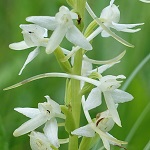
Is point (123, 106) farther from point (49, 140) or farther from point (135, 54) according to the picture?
point (49, 140)

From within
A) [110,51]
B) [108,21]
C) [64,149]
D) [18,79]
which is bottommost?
[64,149]

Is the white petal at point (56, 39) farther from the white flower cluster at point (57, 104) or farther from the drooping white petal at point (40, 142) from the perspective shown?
the drooping white petal at point (40, 142)

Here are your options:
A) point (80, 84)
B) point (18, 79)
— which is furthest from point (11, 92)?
point (80, 84)

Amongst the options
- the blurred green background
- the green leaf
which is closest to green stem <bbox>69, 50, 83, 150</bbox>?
the green leaf

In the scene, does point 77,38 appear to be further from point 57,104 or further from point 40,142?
point 40,142

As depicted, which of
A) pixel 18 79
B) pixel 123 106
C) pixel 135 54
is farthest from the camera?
pixel 135 54

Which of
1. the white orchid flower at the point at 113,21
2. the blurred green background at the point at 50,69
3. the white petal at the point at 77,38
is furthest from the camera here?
the blurred green background at the point at 50,69

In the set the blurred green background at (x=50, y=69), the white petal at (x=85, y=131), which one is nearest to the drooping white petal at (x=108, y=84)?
the white petal at (x=85, y=131)
